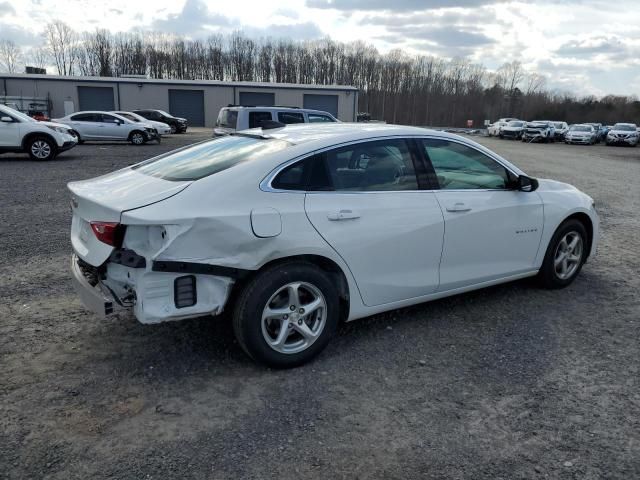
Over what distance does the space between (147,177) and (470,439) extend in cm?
269

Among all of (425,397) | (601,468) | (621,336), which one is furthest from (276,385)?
(621,336)

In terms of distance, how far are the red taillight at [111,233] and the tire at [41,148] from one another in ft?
47.1

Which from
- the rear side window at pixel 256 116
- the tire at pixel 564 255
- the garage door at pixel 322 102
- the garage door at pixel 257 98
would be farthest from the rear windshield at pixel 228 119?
the garage door at pixel 322 102

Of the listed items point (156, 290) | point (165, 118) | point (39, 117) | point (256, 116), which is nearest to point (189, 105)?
point (165, 118)

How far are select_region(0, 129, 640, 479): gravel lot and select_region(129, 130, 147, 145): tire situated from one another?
65.9 ft

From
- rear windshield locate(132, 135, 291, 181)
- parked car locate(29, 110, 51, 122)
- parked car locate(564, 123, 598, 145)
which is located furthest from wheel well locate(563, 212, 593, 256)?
parked car locate(564, 123, 598, 145)

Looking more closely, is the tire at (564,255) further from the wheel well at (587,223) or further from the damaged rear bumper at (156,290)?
the damaged rear bumper at (156,290)

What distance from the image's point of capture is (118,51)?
3226 inches

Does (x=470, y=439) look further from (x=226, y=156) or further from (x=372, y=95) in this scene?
(x=372, y=95)

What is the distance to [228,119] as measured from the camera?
16328 millimetres

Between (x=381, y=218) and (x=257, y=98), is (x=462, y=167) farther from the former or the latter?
(x=257, y=98)

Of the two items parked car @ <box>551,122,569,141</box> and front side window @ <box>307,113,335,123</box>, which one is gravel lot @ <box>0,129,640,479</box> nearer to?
front side window @ <box>307,113,335,123</box>

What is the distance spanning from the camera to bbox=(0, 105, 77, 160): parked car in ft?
49.0

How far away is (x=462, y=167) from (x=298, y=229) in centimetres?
175
